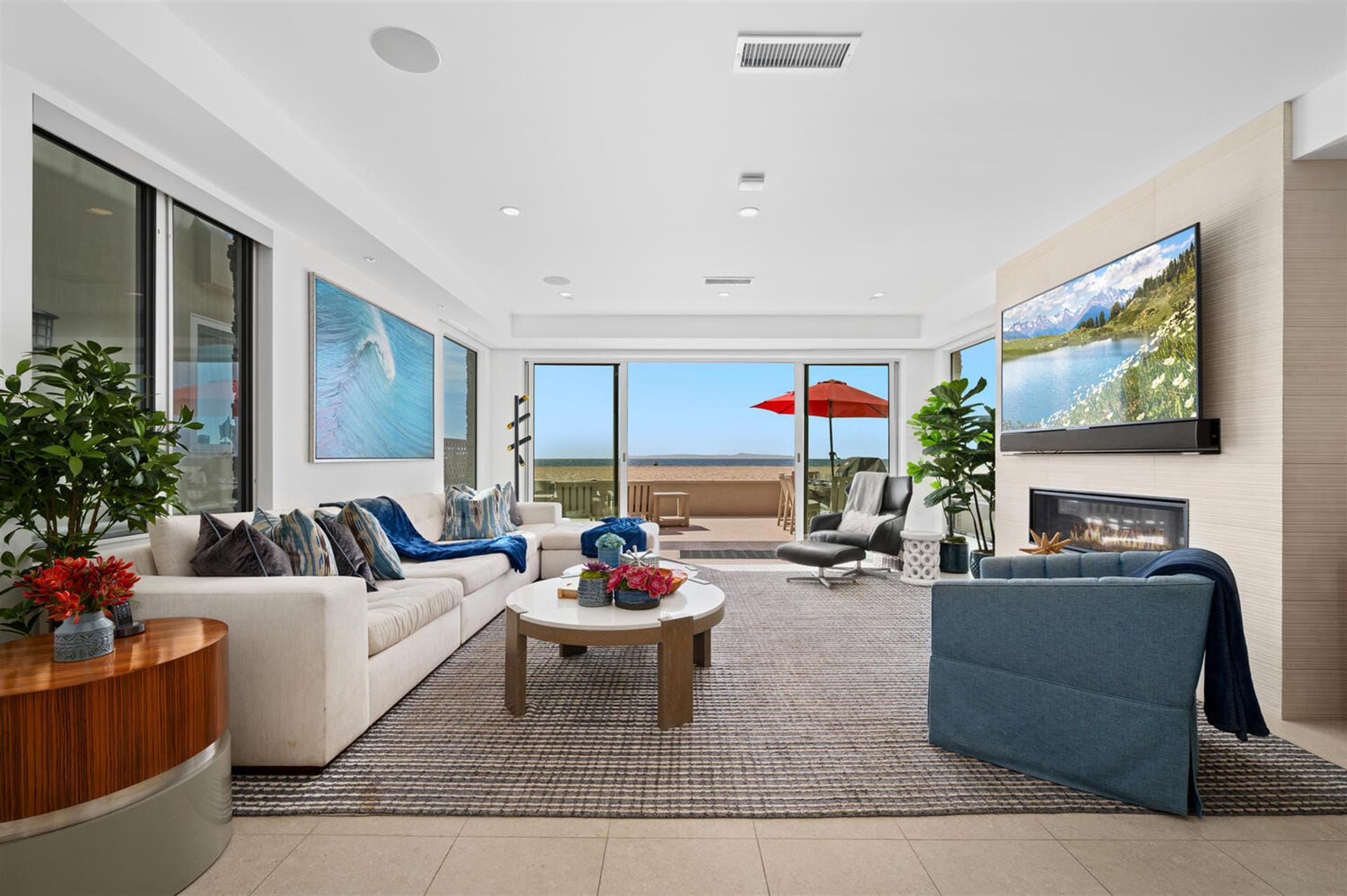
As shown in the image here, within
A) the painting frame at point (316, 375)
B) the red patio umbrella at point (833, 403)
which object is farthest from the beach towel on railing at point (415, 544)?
the red patio umbrella at point (833, 403)

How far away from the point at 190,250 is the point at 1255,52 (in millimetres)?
4664

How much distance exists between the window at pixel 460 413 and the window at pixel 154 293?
8.97ft

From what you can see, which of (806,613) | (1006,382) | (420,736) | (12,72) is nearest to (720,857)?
(420,736)

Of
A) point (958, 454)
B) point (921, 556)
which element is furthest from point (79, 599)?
point (958, 454)

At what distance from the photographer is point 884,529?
5723 millimetres

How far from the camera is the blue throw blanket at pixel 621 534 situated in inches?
214

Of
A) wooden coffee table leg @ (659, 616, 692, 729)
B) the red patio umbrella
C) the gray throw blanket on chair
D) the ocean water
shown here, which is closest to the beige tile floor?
wooden coffee table leg @ (659, 616, 692, 729)

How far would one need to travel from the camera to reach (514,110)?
2857 mm

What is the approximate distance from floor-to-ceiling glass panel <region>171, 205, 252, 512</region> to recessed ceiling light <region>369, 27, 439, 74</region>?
1.49 metres

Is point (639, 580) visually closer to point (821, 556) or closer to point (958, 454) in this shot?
point (821, 556)

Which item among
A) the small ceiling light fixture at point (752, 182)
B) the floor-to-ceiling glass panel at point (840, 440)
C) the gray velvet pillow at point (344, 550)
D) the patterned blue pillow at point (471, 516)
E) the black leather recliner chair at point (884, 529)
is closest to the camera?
the gray velvet pillow at point (344, 550)

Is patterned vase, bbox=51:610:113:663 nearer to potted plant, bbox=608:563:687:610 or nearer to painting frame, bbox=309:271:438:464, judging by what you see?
potted plant, bbox=608:563:687:610

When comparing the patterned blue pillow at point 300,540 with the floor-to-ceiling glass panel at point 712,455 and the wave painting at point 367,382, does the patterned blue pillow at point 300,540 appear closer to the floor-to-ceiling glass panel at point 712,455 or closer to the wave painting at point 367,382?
the wave painting at point 367,382

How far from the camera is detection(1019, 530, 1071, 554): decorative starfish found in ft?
11.8
